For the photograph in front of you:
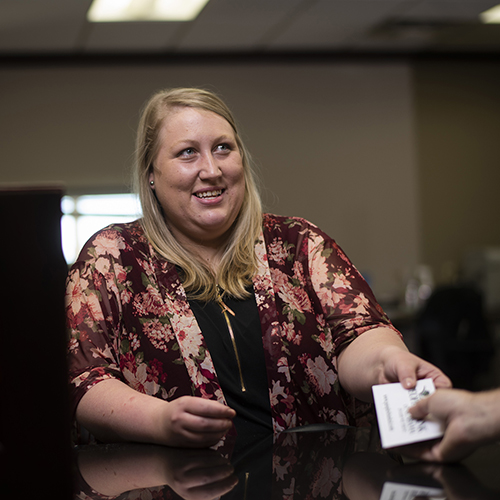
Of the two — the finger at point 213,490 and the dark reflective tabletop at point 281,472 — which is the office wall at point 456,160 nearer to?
the dark reflective tabletop at point 281,472

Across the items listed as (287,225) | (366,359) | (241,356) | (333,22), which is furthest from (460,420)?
(333,22)

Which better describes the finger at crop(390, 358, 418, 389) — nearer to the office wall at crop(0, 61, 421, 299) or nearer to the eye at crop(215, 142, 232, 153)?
the eye at crop(215, 142, 232, 153)

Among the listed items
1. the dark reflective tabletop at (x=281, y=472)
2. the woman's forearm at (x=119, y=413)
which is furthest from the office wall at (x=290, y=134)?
Answer: the dark reflective tabletop at (x=281, y=472)

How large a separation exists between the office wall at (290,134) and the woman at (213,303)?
4.38 meters

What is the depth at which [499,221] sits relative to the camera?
6469mm

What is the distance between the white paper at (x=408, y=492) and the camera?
28.1 inches

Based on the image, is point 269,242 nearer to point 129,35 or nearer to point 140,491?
point 140,491

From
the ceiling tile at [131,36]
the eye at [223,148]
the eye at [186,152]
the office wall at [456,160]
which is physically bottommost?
the eye at [186,152]

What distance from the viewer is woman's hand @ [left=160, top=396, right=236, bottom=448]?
0.87 meters

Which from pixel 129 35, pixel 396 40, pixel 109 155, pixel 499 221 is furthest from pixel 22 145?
pixel 499 221

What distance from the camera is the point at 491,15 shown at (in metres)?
5.16

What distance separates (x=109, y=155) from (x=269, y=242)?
15.3ft

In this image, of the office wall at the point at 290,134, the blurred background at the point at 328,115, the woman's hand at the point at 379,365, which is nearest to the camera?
the woman's hand at the point at 379,365

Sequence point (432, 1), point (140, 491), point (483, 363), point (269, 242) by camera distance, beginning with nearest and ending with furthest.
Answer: point (140, 491) < point (269, 242) < point (483, 363) < point (432, 1)
